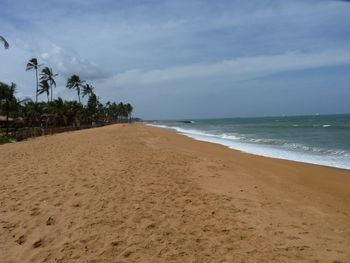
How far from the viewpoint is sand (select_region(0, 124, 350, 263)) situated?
4691mm

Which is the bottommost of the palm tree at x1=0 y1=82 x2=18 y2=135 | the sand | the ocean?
the ocean

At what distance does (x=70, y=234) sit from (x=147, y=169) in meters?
5.84

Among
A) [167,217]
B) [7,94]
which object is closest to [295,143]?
[167,217]

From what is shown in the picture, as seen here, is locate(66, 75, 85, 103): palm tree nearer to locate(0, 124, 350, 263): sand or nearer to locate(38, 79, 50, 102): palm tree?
locate(38, 79, 50, 102): palm tree

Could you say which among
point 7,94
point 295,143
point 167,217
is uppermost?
point 7,94

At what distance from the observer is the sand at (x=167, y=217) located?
185 inches

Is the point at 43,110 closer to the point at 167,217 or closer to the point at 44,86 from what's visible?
the point at 44,86

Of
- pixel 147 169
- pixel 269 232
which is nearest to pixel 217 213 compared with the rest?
pixel 269 232

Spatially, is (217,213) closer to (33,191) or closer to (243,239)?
(243,239)

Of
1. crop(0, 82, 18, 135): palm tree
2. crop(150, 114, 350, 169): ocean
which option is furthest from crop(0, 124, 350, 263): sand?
crop(0, 82, 18, 135): palm tree

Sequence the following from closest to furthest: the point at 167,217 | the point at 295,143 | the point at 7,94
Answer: the point at 167,217 → the point at 295,143 → the point at 7,94

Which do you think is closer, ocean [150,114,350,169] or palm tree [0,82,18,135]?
ocean [150,114,350,169]

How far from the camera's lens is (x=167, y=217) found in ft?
19.9

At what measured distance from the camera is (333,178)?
11125mm
